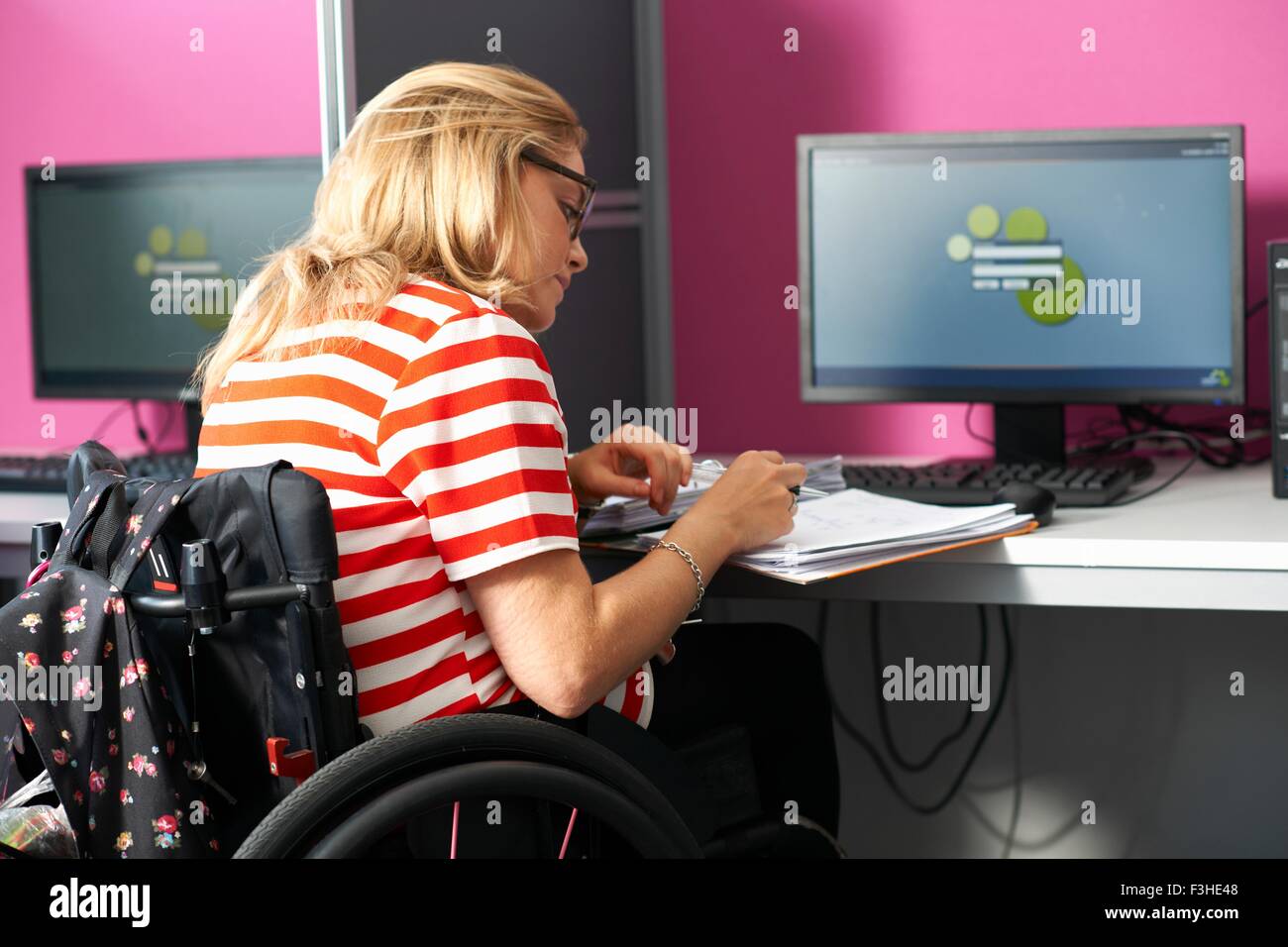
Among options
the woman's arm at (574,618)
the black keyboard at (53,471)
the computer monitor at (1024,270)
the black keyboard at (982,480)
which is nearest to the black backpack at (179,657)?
the woman's arm at (574,618)

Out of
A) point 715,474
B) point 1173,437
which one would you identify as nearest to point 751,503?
point 715,474

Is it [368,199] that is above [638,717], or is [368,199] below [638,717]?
above

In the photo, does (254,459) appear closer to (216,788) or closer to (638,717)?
(216,788)

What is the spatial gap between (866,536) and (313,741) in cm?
57

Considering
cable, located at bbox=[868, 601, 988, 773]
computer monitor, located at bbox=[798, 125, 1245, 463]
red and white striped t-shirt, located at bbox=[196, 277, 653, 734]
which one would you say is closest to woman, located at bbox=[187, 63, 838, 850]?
red and white striped t-shirt, located at bbox=[196, 277, 653, 734]

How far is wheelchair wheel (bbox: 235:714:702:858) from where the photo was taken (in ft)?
2.52

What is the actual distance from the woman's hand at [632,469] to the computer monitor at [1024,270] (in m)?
0.49

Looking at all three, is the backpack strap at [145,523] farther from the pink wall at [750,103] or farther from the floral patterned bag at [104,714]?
the pink wall at [750,103]

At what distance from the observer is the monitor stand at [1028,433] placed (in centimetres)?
170

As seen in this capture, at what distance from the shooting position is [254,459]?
99cm

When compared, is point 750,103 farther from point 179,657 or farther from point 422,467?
point 179,657
